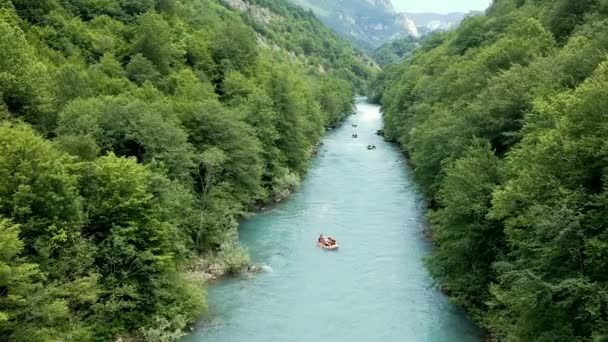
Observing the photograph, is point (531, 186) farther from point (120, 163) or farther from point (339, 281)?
point (120, 163)

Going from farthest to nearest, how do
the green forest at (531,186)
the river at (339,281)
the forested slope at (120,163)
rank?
the river at (339,281)
the forested slope at (120,163)
the green forest at (531,186)

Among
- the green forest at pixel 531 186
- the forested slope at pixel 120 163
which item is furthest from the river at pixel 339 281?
the green forest at pixel 531 186

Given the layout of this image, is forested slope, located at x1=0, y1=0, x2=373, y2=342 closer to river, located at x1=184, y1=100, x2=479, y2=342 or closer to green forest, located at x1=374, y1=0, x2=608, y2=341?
river, located at x1=184, y1=100, x2=479, y2=342

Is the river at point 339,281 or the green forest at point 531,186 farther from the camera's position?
the river at point 339,281

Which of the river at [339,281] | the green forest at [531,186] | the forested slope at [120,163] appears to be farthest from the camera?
the river at [339,281]

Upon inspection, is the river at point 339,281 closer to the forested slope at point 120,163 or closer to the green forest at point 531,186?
the forested slope at point 120,163

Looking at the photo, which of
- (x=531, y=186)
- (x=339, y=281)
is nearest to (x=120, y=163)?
(x=339, y=281)

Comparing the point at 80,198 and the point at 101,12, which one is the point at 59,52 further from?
the point at 80,198
